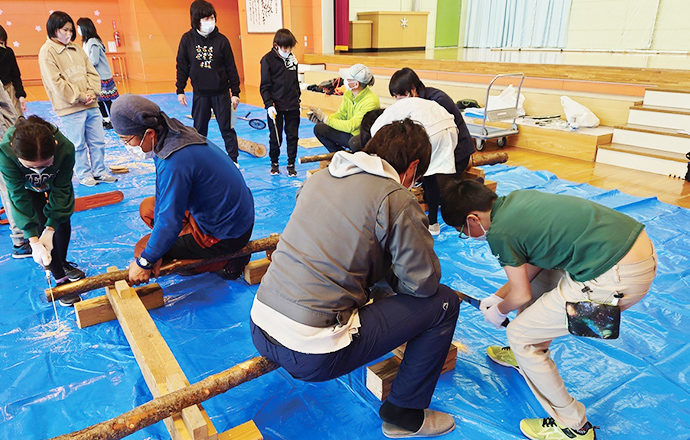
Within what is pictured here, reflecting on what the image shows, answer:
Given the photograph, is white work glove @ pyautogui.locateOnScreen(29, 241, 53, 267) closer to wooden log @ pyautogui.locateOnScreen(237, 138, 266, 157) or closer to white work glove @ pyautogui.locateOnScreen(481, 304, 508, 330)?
white work glove @ pyautogui.locateOnScreen(481, 304, 508, 330)

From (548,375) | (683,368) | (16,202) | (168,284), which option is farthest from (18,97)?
(683,368)

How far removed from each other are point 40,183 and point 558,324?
7.48 ft

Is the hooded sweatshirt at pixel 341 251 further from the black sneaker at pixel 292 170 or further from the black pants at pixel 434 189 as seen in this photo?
the black sneaker at pixel 292 170

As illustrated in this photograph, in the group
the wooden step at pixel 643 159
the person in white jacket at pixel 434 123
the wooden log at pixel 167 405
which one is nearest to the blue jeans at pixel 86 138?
the person in white jacket at pixel 434 123

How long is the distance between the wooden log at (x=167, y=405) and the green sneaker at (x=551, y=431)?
2.94ft

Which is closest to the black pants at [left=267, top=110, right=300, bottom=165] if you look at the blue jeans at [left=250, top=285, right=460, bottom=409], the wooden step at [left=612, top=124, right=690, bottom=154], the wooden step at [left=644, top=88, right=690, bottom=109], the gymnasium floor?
the gymnasium floor

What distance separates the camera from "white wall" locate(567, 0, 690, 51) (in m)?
7.64

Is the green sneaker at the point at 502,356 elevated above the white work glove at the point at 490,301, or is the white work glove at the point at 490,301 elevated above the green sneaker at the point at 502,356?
the white work glove at the point at 490,301

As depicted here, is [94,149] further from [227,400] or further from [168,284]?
[227,400]

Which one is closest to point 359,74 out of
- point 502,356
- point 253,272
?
point 253,272

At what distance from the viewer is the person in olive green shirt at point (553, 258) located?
136cm

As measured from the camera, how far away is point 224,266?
250 centimetres

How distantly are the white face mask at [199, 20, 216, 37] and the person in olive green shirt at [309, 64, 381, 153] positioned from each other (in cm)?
120

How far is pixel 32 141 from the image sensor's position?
1.88 meters
